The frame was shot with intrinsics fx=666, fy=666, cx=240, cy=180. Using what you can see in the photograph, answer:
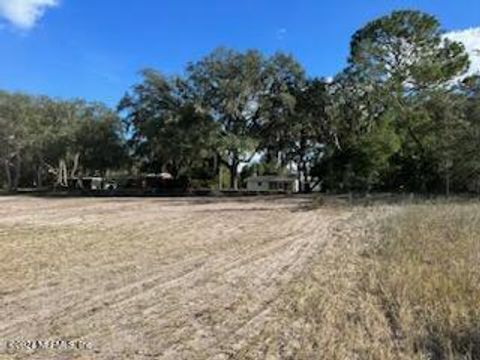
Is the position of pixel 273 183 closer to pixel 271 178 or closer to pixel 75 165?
pixel 271 178

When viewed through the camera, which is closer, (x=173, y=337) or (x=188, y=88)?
(x=173, y=337)

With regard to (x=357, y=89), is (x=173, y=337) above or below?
below

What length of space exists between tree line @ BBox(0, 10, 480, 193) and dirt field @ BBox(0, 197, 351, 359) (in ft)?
89.0

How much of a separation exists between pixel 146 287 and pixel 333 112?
44.3 m

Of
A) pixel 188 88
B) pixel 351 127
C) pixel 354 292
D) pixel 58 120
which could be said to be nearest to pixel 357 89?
pixel 351 127

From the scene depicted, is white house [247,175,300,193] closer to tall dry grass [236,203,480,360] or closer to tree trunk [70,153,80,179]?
tree trunk [70,153,80,179]

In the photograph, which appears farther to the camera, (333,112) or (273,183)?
(273,183)

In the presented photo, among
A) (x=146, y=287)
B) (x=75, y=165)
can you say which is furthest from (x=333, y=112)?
(x=146, y=287)

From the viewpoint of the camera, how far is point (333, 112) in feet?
172

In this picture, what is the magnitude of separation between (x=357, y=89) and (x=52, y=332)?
145 ft

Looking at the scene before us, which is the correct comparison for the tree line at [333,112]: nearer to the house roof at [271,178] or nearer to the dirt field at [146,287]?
the house roof at [271,178]

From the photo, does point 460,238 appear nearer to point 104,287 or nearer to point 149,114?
point 104,287

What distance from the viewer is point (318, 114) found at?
176 ft

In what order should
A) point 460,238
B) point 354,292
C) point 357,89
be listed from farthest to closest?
point 357,89 < point 460,238 < point 354,292
